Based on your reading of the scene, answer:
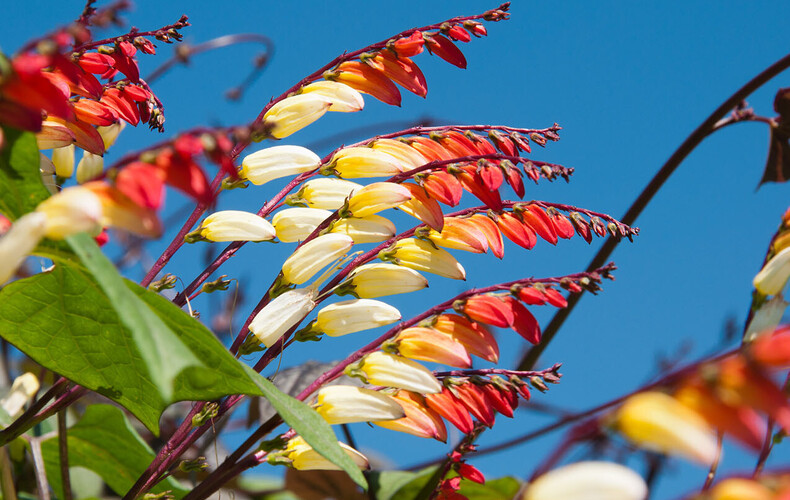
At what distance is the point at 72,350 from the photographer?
593 mm

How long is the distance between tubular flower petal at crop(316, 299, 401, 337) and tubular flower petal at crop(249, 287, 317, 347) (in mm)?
17

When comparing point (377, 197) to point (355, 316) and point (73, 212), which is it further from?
point (73, 212)

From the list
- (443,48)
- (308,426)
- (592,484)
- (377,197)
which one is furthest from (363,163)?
(592,484)

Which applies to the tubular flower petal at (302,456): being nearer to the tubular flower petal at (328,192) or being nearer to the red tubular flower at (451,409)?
the red tubular flower at (451,409)

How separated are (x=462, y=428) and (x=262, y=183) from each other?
275 millimetres

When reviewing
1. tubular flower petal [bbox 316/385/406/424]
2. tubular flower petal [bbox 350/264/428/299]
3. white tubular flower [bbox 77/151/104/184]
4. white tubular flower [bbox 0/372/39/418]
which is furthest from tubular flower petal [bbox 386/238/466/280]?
white tubular flower [bbox 0/372/39/418]

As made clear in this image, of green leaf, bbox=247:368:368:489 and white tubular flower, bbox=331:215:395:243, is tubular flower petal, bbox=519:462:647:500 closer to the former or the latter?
green leaf, bbox=247:368:368:489

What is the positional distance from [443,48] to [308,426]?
0.40m

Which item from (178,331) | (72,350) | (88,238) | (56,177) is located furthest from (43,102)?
(56,177)

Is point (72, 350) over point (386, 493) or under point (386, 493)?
over

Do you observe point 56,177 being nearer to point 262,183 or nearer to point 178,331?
point 262,183

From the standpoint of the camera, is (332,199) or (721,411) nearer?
(721,411)

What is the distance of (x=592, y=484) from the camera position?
239mm

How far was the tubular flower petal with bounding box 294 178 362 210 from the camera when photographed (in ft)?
2.16
